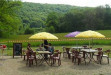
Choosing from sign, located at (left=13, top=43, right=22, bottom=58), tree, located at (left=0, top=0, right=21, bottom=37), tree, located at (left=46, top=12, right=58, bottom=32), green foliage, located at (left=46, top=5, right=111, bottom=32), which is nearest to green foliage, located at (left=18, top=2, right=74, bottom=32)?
tree, located at (left=46, top=12, right=58, bottom=32)

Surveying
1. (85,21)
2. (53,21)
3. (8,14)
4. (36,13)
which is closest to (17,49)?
(8,14)

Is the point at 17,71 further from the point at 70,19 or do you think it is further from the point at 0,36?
the point at 70,19

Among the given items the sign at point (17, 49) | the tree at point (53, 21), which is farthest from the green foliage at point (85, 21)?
the sign at point (17, 49)

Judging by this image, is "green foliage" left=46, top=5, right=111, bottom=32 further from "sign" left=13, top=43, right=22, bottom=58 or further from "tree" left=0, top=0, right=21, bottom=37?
"sign" left=13, top=43, right=22, bottom=58

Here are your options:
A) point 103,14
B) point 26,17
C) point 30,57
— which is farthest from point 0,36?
point 26,17

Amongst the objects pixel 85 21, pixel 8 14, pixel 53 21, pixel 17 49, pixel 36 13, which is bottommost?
pixel 17 49

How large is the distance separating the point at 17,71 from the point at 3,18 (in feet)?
82.4

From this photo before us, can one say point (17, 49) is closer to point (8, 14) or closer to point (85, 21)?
point (8, 14)

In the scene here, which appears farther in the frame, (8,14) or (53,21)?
(53,21)

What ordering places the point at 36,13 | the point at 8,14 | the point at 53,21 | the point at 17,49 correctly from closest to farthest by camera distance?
the point at 17,49 → the point at 8,14 → the point at 53,21 → the point at 36,13

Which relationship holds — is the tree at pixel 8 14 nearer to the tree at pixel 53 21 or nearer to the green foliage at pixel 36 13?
the tree at pixel 53 21

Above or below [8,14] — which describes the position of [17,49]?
below

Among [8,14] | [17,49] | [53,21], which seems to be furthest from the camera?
[53,21]

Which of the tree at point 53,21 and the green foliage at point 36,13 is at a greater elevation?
the green foliage at point 36,13
